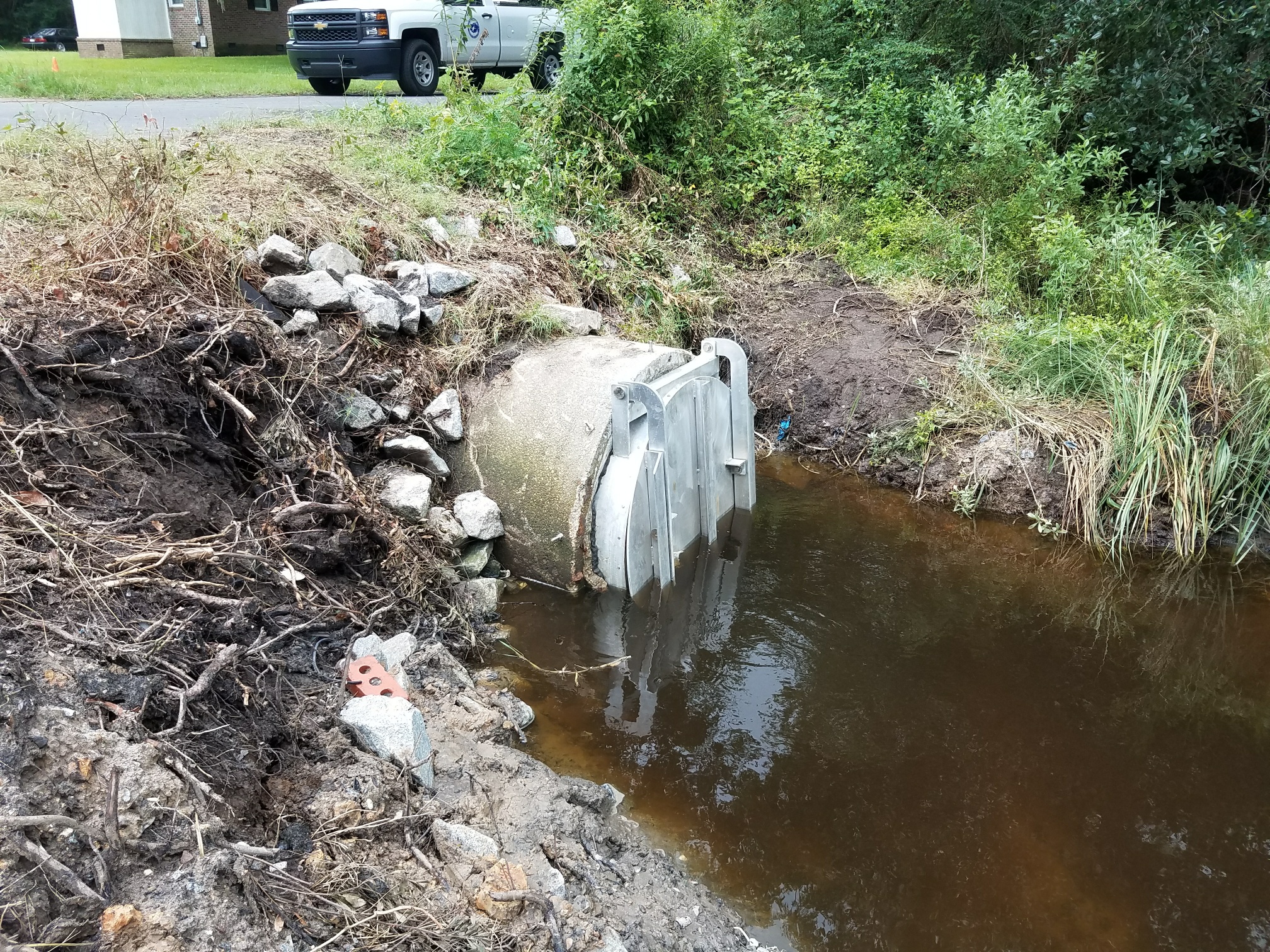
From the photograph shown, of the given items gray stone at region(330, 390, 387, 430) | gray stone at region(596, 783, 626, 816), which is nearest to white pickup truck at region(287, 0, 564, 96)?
gray stone at region(330, 390, 387, 430)

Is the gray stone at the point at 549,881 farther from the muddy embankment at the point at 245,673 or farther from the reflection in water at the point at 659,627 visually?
the reflection in water at the point at 659,627

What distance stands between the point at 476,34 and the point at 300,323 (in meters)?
7.87

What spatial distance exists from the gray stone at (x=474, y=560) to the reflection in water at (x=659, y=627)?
65cm

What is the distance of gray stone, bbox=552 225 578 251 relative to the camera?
6875 millimetres

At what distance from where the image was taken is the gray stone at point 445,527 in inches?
186

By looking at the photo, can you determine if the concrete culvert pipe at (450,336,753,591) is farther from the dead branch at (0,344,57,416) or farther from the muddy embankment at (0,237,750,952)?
the dead branch at (0,344,57,416)

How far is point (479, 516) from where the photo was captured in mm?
4863

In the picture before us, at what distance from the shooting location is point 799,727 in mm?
4070

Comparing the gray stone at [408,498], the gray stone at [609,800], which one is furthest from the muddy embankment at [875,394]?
the gray stone at [609,800]

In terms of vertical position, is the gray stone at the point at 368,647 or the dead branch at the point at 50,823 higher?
the dead branch at the point at 50,823

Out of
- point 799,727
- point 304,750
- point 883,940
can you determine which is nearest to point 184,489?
point 304,750

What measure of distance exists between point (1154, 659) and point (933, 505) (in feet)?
5.66

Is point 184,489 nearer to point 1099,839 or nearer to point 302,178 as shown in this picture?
point 302,178

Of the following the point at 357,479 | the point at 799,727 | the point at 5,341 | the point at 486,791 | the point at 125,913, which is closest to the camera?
the point at 125,913
